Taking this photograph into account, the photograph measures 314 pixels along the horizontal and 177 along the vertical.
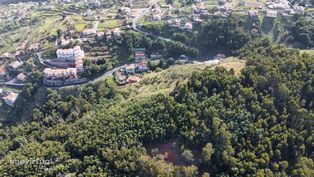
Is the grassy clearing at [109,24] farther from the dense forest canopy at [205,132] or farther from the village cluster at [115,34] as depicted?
the dense forest canopy at [205,132]

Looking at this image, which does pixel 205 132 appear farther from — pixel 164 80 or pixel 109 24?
pixel 109 24

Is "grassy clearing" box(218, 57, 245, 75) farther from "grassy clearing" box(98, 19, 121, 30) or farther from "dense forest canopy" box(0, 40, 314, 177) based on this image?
"grassy clearing" box(98, 19, 121, 30)

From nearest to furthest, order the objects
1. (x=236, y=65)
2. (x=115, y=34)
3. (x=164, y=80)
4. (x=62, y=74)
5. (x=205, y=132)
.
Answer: (x=205, y=132), (x=236, y=65), (x=164, y=80), (x=62, y=74), (x=115, y=34)

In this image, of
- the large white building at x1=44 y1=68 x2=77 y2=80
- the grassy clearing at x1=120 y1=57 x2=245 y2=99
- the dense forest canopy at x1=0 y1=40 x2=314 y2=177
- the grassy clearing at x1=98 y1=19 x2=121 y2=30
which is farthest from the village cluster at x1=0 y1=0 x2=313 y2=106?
the dense forest canopy at x1=0 y1=40 x2=314 y2=177

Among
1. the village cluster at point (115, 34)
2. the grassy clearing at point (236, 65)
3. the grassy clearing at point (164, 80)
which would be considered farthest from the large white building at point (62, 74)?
the grassy clearing at point (236, 65)

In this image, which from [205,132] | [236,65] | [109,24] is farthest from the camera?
[109,24]

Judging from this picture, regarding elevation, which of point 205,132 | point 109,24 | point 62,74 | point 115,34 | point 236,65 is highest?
point 109,24

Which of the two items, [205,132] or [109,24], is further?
[109,24]

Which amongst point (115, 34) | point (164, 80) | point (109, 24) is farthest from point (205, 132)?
point (109, 24)
